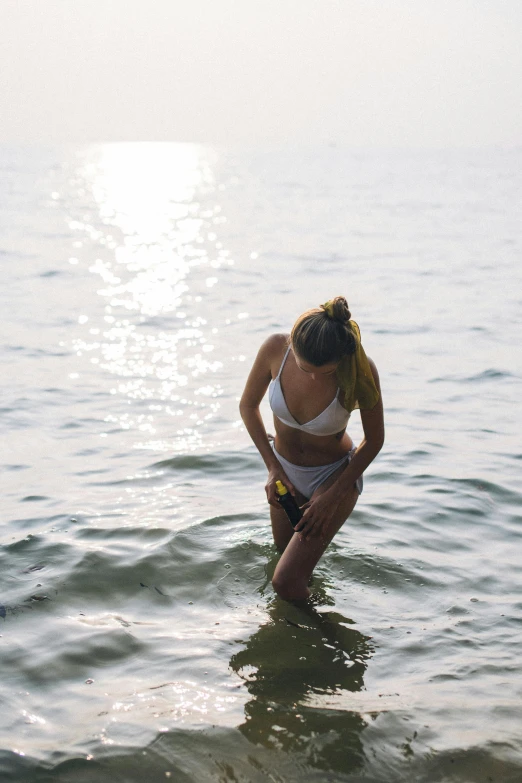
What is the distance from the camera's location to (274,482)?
18.6ft

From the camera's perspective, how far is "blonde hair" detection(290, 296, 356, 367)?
491 centimetres

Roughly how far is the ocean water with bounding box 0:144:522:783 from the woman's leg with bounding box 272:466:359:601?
0.18m

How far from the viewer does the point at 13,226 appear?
35.9 meters

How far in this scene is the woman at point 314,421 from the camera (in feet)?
16.3

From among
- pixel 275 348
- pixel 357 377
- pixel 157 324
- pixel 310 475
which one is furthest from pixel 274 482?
pixel 157 324

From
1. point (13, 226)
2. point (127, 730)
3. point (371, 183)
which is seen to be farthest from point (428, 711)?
point (371, 183)

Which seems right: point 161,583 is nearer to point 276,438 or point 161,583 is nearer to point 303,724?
point 276,438


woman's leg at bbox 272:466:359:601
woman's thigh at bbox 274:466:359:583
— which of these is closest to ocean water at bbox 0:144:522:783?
woman's leg at bbox 272:466:359:601

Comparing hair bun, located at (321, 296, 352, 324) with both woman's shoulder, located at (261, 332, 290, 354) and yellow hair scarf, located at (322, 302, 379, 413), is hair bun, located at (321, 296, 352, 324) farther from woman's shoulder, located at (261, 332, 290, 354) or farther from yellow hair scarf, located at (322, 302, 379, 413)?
woman's shoulder, located at (261, 332, 290, 354)

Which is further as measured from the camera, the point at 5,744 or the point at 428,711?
the point at 428,711

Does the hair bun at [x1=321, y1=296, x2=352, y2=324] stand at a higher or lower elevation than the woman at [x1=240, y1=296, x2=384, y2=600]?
higher

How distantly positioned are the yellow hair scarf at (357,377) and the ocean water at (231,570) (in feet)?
4.92

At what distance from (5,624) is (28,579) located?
0.69m

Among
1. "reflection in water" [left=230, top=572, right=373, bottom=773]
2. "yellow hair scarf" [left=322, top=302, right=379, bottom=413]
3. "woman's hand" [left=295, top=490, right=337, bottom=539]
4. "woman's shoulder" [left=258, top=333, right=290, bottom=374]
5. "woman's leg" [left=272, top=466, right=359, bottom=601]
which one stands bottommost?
"reflection in water" [left=230, top=572, right=373, bottom=773]
